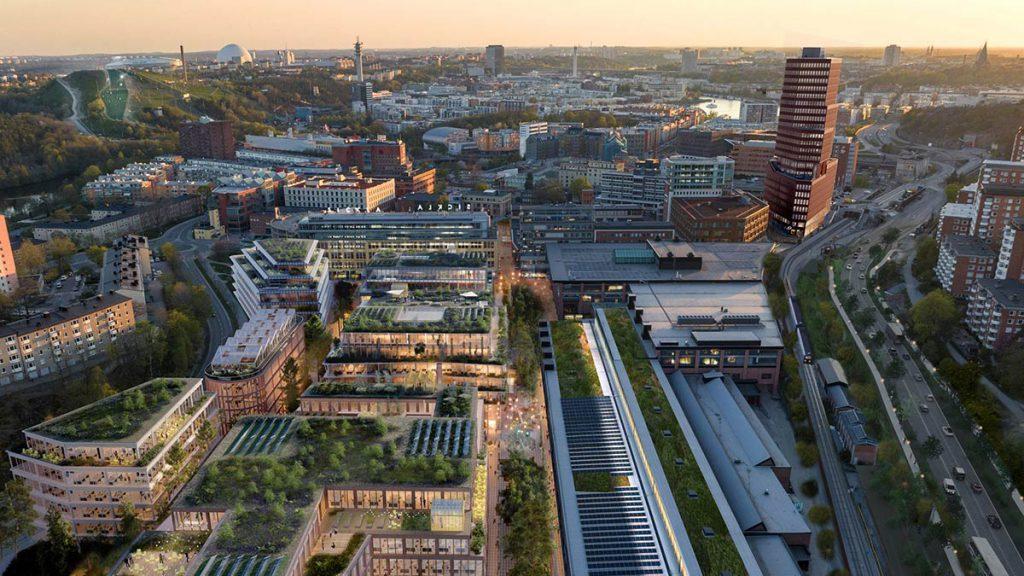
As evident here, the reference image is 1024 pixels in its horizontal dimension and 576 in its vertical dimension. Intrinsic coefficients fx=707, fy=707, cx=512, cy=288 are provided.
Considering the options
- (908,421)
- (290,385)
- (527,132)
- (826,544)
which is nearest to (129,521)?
(290,385)

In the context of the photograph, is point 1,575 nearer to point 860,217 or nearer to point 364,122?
point 860,217

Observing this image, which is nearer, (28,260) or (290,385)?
(290,385)

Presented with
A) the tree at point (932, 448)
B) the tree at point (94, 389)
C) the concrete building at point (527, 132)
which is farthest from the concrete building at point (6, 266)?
the concrete building at point (527, 132)

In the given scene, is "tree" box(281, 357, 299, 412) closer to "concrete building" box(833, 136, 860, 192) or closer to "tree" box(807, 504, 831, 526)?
"tree" box(807, 504, 831, 526)

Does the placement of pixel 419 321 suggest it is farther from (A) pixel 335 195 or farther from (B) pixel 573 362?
(A) pixel 335 195

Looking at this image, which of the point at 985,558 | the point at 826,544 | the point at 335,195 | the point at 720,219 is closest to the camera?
the point at 985,558

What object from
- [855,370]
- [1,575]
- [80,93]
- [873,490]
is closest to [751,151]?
[855,370]

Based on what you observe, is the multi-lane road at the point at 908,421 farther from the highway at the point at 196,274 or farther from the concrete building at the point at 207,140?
the concrete building at the point at 207,140
